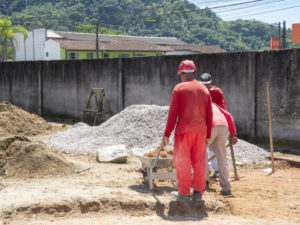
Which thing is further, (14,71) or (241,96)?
(14,71)

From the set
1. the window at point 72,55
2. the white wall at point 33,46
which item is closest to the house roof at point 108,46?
the window at point 72,55

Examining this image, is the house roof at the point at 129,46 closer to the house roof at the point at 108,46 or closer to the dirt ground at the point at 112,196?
the house roof at the point at 108,46

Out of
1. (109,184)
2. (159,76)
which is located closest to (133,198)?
(109,184)

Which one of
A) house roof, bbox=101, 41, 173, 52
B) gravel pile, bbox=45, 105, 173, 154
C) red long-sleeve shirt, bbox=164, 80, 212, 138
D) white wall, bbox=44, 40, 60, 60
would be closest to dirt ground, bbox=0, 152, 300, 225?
red long-sleeve shirt, bbox=164, 80, 212, 138

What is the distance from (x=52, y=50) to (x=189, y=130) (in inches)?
1997

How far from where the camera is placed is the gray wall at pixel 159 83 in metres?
9.95

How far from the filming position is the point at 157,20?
91.9 metres

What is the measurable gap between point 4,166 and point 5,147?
34.2 inches

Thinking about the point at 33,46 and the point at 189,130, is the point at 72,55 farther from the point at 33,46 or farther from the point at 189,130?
the point at 189,130

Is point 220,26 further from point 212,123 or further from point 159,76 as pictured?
point 212,123

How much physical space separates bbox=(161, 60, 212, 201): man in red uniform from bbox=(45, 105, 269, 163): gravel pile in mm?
3862

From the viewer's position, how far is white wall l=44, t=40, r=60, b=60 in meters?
52.7

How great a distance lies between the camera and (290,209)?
229 inches

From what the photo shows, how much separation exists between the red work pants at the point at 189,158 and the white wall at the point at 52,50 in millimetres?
48869
